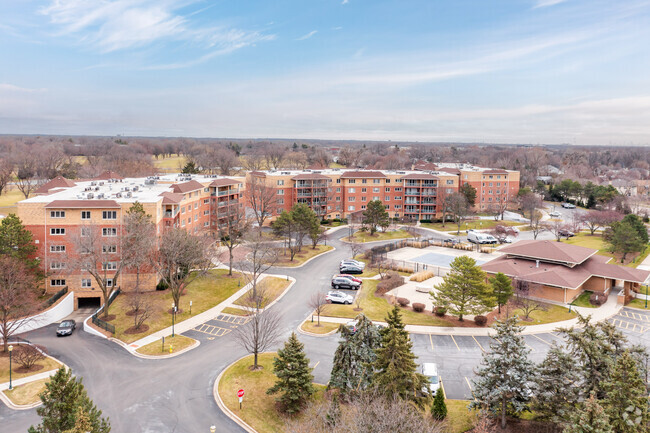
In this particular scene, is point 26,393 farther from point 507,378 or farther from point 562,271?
point 562,271

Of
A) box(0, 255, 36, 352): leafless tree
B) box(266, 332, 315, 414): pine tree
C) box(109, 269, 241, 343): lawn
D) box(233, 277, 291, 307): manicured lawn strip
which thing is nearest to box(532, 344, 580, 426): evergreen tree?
box(266, 332, 315, 414): pine tree

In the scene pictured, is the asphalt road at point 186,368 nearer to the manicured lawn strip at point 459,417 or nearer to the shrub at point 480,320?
the manicured lawn strip at point 459,417

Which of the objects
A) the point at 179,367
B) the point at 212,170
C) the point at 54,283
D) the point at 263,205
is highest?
the point at 212,170

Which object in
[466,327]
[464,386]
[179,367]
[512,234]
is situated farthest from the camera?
[512,234]

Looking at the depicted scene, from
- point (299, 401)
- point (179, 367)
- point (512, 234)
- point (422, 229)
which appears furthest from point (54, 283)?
point (512, 234)

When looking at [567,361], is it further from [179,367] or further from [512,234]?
[512,234]

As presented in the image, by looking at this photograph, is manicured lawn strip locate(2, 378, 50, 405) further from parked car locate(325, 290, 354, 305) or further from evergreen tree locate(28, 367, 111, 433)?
parked car locate(325, 290, 354, 305)
